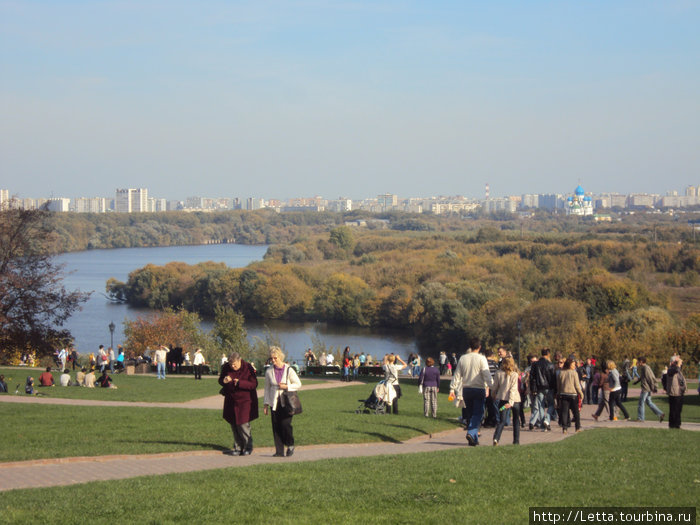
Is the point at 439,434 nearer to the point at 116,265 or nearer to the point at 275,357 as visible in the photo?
the point at 275,357

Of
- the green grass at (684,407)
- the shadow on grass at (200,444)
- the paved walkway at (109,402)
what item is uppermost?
the shadow on grass at (200,444)

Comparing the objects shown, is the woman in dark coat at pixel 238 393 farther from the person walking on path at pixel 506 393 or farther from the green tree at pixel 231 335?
the green tree at pixel 231 335

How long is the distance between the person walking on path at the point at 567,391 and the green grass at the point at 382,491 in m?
4.03

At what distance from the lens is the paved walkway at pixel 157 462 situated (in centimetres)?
1005

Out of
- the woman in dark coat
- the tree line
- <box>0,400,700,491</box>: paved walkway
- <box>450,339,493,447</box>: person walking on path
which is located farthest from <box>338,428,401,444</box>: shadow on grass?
the tree line

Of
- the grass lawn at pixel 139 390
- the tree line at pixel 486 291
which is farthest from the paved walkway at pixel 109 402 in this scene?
the tree line at pixel 486 291

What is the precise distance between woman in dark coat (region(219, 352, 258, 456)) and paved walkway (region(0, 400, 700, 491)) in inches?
18.2

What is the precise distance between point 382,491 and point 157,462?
4236 mm

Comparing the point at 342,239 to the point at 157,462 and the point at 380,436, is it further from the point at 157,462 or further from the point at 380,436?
the point at 157,462

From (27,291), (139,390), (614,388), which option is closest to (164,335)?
(27,291)

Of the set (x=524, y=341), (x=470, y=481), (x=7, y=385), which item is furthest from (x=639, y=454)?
(x=524, y=341)

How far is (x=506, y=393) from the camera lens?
12.9m

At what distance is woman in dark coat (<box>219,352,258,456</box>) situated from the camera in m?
11.5

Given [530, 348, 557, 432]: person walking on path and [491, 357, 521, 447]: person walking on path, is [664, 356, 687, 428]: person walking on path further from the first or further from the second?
[491, 357, 521, 447]: person walking on path
